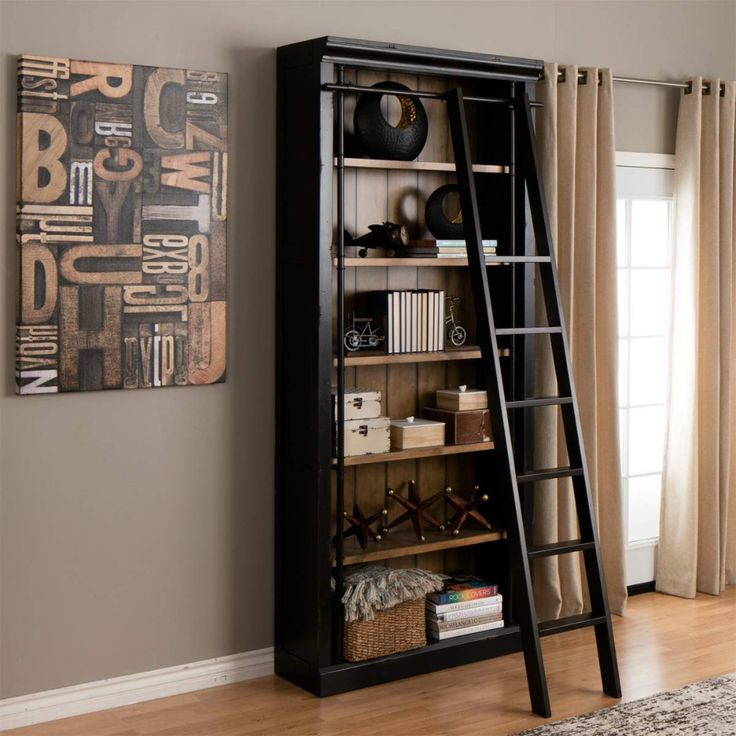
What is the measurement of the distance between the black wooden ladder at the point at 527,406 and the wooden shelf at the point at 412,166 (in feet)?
0.36

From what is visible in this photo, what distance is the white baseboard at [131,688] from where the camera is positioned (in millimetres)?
3324

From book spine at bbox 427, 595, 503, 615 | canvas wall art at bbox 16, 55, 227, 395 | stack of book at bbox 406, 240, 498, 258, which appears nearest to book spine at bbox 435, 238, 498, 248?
stack of book at bbox 406, 240, 498, 258

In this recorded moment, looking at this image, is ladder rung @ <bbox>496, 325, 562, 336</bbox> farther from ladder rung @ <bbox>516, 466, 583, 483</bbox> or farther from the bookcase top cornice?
the bookcase top cornice

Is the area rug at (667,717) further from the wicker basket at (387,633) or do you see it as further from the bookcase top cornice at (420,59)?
the bookcase top cornice at (420,59)

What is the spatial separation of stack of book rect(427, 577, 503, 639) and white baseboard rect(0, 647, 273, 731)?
1.98ft

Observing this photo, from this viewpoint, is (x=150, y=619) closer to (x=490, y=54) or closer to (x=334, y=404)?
(x=334, y=404)

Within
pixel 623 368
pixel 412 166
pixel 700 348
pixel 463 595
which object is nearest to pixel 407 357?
pixel 412 166

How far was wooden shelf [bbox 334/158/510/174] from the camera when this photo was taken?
3.62 m

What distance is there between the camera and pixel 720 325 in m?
4.74

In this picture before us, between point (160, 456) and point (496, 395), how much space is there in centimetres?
114

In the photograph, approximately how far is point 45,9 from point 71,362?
1.07 m

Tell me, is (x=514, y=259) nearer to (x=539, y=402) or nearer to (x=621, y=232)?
(x=539, y=402)

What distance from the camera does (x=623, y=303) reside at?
Result: 4723 mm

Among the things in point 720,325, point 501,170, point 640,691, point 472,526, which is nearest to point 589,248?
point 501,170
